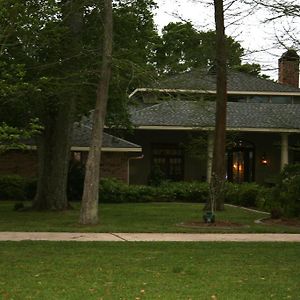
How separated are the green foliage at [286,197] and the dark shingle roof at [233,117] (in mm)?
9664

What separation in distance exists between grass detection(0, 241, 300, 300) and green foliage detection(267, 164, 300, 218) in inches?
208

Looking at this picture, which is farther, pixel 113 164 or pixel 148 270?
pixel 113 164

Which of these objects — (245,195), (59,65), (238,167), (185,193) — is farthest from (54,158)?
(238,167)

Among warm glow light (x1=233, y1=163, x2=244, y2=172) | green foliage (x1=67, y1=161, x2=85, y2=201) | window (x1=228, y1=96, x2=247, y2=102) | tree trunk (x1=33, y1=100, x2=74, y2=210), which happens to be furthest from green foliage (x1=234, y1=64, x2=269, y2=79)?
green foliage (x1=67, y1=161, x2=85, y2=201)

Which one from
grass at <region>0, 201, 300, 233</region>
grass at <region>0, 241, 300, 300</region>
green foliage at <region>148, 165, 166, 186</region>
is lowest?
grass at <region>0, 241, 300, 300</region>

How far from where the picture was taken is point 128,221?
17109 millimetres

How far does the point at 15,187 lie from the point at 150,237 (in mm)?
14569

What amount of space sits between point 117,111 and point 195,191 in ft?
23.5

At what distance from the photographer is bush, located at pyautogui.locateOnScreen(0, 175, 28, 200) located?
26.8 m

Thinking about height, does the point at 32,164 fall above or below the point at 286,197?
above

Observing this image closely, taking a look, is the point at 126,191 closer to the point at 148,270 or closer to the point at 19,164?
the point at 19,164

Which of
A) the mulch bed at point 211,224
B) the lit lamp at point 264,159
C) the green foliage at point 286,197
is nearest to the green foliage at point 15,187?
the mulch bed at point 211,224

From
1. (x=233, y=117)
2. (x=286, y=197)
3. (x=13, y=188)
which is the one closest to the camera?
(x=286, y=197)

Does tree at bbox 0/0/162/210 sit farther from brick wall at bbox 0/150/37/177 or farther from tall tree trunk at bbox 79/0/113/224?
brick wall at bbox 0/150/37/177
